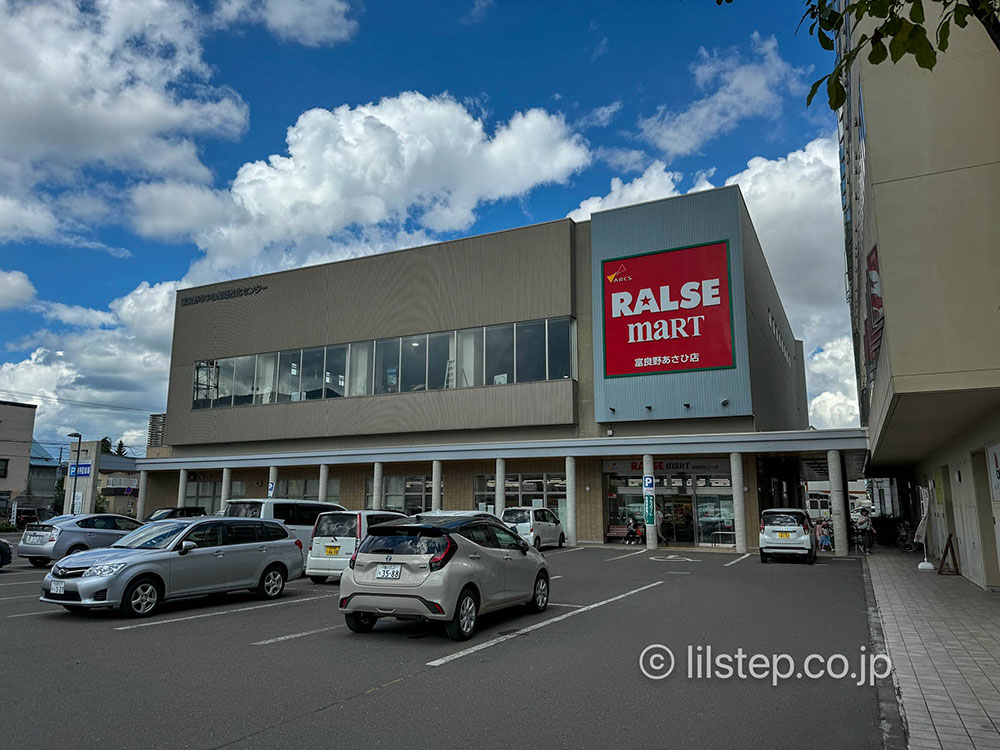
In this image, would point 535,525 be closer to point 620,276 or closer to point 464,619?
point 620,276

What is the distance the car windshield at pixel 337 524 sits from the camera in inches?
625

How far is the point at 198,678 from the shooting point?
23.7 feet

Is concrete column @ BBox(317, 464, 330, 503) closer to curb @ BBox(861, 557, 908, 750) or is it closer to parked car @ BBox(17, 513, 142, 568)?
parked car @ BBox(17, 513, 142, 568)

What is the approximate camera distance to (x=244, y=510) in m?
19.0

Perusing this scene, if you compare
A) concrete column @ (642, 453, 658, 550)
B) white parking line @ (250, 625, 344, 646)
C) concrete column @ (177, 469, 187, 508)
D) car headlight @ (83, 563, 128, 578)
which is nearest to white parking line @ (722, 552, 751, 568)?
concrete column @ (642, 453, 658, 550)

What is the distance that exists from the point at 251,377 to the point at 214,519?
98.8 feet

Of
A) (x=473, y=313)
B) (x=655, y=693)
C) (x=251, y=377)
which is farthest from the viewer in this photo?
(x=251, y=377)

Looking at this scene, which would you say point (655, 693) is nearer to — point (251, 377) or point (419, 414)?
point (419, 414)

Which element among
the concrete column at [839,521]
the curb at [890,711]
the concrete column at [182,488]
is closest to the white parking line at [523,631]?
the curb at [890,711]

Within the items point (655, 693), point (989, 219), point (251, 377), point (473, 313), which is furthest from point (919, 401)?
point (251, 377)

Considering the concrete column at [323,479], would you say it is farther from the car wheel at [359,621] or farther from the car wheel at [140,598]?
the car wheel at [359,621]

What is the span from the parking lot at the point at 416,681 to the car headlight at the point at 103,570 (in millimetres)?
703

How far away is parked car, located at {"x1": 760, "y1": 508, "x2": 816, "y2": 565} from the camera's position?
21.6m

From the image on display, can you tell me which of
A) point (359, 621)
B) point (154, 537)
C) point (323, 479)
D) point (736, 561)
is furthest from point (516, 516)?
point (359, 621)
